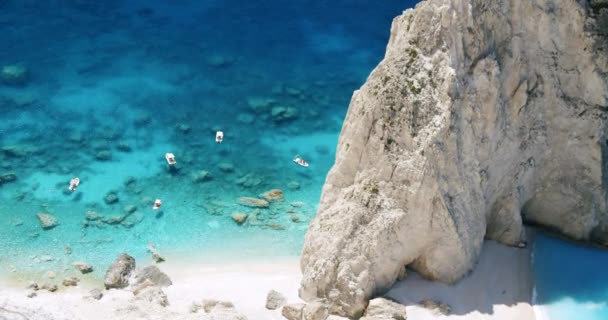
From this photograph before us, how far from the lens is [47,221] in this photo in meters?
27.0

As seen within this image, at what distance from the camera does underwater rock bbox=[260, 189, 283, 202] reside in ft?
93.6

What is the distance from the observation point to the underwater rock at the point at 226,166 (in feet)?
99.0

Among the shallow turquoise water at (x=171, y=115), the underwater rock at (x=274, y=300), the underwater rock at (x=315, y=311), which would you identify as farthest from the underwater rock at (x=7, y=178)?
the underwater rock at (x=315, y=311)

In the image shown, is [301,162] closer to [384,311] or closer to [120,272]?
[120,272]

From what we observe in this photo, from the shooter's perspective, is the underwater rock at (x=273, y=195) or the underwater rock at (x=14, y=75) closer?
the underwater rock at (x=273, y=195)

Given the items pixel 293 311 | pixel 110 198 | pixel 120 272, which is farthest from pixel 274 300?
pixel 110 198

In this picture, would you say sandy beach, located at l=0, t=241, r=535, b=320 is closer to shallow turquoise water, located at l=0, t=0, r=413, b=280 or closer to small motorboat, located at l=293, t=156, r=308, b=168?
shallow turquoise water, located at l=0, t=0, r=413, b=280

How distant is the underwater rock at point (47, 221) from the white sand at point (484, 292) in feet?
41.0

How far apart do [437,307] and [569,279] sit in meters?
4.34

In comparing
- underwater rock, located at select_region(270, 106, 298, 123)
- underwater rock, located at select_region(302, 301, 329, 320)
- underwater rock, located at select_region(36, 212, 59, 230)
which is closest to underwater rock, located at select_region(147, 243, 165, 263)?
underwater rock, located at select_region(36, 212, 59, 230)

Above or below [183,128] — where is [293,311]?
below

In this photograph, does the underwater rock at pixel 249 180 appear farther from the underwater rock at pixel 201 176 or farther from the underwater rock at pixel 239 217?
the underwater rock at pixel 239 217

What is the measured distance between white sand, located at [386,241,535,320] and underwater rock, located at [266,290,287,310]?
119 inches

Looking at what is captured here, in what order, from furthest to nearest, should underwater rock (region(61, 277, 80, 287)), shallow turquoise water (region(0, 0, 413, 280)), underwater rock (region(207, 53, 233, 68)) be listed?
underwater rock (region(207, 53, 233, 68))
shallow turquoise water (region(0, 0, 413, 280))
underwater rock (region(61, 277, 80, 287))
